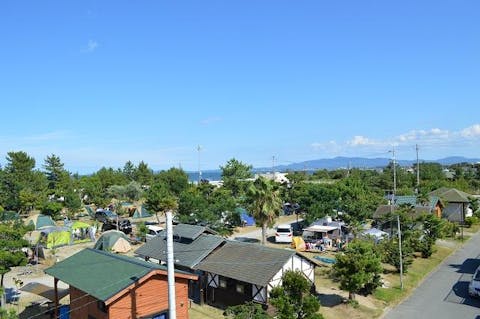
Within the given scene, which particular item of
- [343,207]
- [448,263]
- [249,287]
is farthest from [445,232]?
[249,287]

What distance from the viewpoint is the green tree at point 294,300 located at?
16078 millimetres

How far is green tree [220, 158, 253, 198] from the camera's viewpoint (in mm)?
62875

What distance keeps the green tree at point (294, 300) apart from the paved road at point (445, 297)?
5.78 m

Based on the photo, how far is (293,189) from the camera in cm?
5550

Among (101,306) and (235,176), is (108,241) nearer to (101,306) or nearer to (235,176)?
(101,306)

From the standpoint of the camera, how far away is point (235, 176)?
6353cm

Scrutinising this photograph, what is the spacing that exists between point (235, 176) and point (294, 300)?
151 feet

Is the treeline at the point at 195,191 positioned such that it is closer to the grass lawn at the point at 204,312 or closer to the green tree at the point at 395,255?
the green tree at the point at 395,255

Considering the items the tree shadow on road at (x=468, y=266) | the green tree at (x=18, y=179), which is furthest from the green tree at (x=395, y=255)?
the green tree at (x=18, y=179)

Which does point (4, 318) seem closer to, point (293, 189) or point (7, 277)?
point (7, 277)

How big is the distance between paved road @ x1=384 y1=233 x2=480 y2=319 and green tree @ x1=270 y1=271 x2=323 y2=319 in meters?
5.78

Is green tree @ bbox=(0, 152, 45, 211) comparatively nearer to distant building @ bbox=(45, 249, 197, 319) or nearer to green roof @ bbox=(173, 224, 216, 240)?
green roof @ bbox=(173, 224, 216, 240)

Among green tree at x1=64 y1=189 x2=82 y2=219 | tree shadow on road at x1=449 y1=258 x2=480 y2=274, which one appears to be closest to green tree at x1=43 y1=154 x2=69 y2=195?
green tree at x1=64 y1=189 x2=82 y2=219

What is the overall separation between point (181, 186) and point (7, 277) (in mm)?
34864
